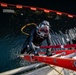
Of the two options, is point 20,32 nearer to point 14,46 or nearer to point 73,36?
point 14,46

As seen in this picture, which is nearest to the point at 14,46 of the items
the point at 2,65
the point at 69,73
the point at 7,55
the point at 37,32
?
the point at 7,55

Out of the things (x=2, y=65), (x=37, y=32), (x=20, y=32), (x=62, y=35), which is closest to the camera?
(x=37, y=32)

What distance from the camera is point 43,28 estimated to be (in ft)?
14.3

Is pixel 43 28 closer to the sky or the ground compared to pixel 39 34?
closer to the sky

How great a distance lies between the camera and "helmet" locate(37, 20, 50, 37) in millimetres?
4343

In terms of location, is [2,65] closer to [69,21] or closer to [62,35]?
[62,35]

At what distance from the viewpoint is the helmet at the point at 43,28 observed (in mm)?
4343

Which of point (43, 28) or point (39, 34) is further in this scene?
point (39, 34)

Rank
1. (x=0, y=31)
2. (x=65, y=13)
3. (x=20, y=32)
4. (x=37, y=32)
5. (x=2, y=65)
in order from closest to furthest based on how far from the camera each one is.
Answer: (x=37, y=32)
(x=2, y=65)
(x=0, y=31)
(x=20, y=32)
(x=65, y=13)

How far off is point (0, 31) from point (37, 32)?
2.08 m

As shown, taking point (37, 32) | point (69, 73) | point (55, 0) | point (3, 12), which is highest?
point (55, 0)

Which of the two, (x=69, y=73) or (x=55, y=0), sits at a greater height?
(x=55, y=0)

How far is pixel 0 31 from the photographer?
20.4ft

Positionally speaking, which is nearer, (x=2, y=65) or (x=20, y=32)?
(x=2, y=65)
